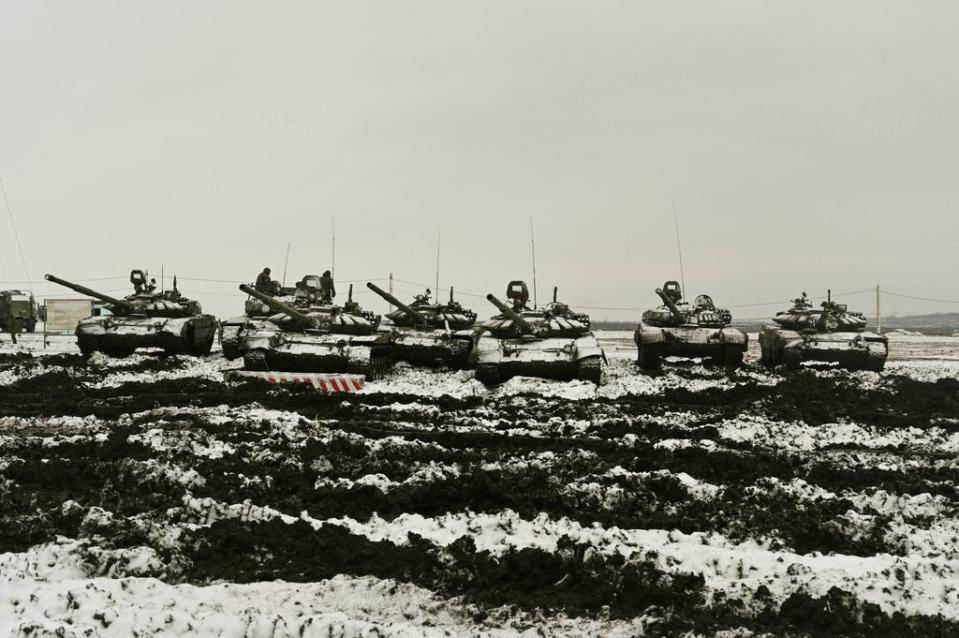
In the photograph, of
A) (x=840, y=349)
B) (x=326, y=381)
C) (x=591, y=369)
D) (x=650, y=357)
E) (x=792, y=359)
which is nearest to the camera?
(x=326, y=381)

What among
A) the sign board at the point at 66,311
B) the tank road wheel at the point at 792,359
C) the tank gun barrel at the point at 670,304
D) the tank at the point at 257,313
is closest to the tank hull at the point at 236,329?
the tank at the point at 257,313

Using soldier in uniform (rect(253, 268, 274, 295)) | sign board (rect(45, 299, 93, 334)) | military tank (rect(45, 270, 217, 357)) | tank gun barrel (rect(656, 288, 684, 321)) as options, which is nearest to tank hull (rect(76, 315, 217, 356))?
military tank (rect(45, 270, 217, 357))

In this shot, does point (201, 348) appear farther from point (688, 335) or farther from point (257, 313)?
point (688, 335)

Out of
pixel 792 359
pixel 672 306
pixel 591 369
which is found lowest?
pixel 792 359

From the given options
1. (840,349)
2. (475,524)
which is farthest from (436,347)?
(475,524)

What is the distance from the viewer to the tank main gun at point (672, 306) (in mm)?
18641

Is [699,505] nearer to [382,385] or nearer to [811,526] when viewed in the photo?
[811,526]

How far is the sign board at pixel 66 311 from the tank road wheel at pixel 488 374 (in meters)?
26.1

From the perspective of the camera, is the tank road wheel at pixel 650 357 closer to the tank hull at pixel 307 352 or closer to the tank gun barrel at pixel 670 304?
the tank gun barrel at pixel 670 304

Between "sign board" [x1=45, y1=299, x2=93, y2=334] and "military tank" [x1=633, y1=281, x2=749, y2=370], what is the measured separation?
87.7ft

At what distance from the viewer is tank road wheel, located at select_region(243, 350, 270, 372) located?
48.9 feet

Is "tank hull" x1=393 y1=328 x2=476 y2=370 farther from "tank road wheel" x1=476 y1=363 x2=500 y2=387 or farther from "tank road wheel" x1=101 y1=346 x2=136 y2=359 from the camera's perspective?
"tank road wheel" x1=101 y1=346 x2=136 y2=359

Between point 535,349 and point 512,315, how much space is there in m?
0.95

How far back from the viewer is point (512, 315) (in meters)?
15.4
